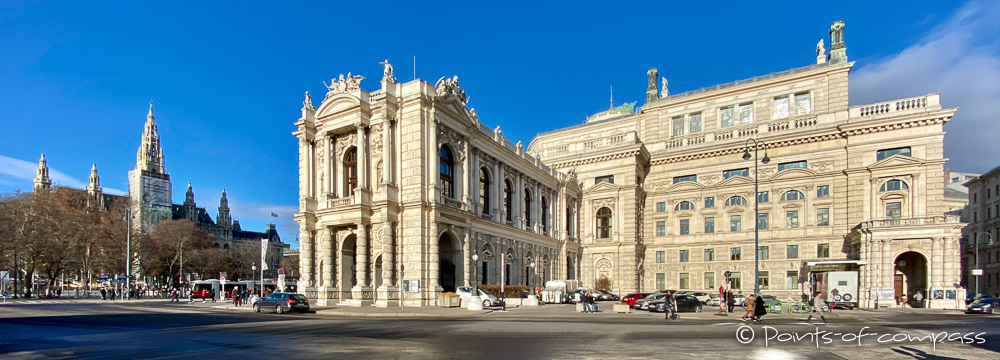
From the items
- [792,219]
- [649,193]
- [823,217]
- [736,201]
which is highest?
[649,193]

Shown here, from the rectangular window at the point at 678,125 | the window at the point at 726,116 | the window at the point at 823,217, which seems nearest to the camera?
the window at the point at 823,217

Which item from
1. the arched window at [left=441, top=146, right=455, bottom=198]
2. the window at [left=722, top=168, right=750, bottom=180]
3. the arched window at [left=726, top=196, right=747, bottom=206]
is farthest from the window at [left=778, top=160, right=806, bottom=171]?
the arched window at [left=441, top=146, right=455, bottom=198]

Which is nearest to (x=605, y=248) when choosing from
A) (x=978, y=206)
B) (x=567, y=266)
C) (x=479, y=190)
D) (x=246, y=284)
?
(x=567, y=266)

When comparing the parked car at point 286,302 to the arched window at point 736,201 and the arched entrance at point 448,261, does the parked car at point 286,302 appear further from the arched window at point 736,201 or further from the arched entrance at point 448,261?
the arched window at point 736,201

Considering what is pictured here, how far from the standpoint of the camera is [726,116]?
188 ft

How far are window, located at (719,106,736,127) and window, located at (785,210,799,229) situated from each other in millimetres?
11482

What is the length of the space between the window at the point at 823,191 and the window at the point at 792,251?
5.52 m

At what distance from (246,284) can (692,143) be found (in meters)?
58.0

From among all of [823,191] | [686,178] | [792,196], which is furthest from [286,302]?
[823,191]

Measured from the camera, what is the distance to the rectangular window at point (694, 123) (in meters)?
58.7

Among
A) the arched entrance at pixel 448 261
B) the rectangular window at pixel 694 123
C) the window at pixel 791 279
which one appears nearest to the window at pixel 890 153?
the window at pixel 791 279

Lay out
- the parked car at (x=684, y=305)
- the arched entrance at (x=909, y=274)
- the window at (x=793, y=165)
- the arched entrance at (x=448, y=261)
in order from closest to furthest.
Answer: the parked car at (x=684, y=305), the arched entrance at (x=448, y=261), the arched entrance at (x=909, y=274), the window at (x=793, y=165)

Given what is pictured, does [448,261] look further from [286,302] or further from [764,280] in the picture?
[764,280]

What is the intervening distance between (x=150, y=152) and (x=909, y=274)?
184 metres
